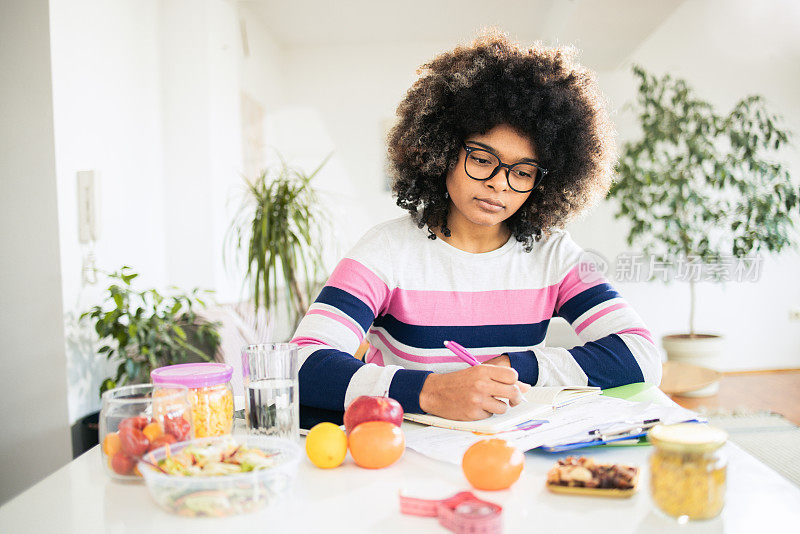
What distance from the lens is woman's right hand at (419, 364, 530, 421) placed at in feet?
3.05

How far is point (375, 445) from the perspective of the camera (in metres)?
0.75

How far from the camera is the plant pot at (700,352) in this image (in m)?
4.06

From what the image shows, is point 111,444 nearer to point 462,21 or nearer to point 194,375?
point 194,375

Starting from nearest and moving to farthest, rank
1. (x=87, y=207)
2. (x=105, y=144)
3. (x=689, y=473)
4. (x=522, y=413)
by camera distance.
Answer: (x=689, y=473) → (x=522, y=413) → (x=87, y=207) → (x=105, y=144)

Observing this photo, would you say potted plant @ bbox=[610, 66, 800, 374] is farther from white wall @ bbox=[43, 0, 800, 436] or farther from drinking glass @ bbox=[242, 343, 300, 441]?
drinking glass @ bbox=[242, 343, 300, 441]

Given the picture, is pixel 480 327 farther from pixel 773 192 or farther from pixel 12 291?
pixel 773 192

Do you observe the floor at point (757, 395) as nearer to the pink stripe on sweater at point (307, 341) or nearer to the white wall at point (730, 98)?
the white wall at point (730, 98)

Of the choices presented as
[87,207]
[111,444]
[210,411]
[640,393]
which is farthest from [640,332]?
[87,207]

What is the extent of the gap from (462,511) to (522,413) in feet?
1.17

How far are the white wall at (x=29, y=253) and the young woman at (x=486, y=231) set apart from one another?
1.46 meters

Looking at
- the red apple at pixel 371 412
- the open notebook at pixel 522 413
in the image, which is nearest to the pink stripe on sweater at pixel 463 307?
the open notebook at pixel 522 413

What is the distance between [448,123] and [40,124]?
1.67 m

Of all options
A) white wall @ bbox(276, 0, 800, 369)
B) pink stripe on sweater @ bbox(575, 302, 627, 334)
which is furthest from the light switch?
white wall @ bbox(276, 0, 800, 369)

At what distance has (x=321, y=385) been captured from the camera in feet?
3.42
